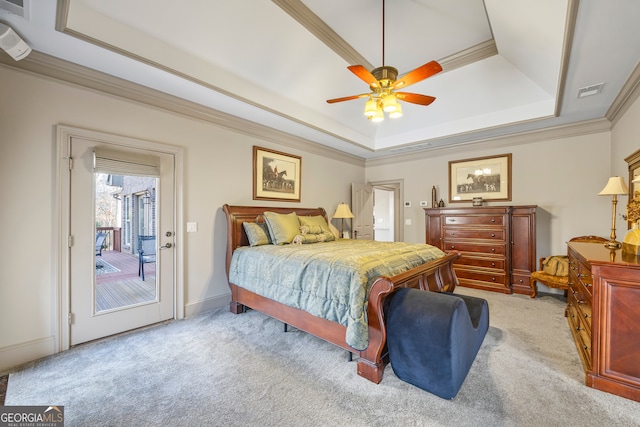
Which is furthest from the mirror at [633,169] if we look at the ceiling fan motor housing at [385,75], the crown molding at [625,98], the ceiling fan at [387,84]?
the ceiling fan motor housing at [385,75]

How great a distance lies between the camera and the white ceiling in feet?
7.33

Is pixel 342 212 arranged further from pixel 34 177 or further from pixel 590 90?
pixel 34 177

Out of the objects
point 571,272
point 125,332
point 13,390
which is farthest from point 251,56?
point 571,272

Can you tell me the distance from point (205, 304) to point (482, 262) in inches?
176

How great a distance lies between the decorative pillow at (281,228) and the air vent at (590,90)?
12.7ft

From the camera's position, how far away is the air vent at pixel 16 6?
1.86m

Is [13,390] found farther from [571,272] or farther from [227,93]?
[571,272]

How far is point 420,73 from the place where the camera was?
2334 mm

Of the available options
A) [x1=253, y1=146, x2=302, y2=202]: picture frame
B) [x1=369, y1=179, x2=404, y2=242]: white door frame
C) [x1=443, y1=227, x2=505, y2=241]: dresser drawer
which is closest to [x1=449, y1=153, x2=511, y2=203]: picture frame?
[x1=443, y1=227, x2=505, y2=241]: dresser drawer

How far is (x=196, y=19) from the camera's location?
8.73ft

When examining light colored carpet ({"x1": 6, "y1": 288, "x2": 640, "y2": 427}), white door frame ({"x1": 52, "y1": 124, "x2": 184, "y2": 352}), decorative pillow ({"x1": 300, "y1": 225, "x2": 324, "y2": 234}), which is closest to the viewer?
light colored carpet ({"x1": 6, "y1": 288, "x2": 640, "y2": 427})

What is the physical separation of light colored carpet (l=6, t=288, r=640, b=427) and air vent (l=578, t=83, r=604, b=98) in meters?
2.76

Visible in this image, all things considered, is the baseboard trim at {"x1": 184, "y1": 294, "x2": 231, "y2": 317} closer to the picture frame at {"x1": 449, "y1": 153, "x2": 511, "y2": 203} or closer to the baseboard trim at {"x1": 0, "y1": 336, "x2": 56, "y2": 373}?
the baseboard trim at {"x1": 0, "y1": 336, "x2": 56, "y2": 373}

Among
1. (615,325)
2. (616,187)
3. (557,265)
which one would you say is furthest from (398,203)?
(615,325)
